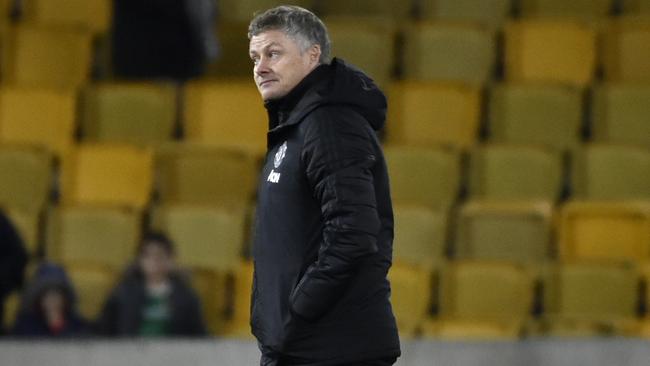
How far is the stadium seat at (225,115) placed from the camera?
27.7ft

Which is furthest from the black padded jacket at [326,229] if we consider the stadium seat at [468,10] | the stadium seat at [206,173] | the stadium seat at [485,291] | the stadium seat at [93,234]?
the stadium seat at [468,10]

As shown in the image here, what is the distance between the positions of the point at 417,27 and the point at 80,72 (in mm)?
1976

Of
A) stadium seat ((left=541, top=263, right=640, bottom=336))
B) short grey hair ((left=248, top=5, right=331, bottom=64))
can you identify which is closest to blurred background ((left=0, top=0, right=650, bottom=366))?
stadium seat ((left=541, top=263, right=640, bottom=336))

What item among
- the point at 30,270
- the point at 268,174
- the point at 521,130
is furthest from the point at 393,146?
the point at 268,174

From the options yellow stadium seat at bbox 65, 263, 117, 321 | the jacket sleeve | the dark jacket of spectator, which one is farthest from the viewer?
yellow stadium seat at bbox 65, 263, 117, 321

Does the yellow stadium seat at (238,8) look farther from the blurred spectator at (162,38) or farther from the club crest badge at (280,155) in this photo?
the club crest badge at (280,155)

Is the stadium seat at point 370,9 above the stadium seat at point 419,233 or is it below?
above

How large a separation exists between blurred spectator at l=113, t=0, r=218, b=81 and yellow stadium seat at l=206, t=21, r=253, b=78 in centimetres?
18

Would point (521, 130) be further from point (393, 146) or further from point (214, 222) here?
point (214, 222)

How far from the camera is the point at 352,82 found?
3021 millimetres

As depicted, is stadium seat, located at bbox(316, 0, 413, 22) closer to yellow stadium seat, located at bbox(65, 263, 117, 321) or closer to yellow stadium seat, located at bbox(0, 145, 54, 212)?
yellow stadium seat, located at bbox(0, 145, 54, 212)

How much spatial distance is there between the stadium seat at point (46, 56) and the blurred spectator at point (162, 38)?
0.96 ft

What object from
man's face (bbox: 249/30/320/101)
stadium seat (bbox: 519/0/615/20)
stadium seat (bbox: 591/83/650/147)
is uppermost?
stadium seat (bbox: 519/0/615/20)

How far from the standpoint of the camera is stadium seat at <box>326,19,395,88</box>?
Answer: 8.88 metres
